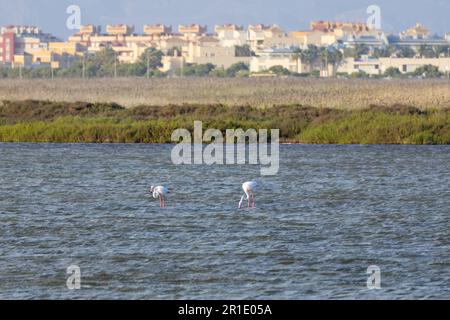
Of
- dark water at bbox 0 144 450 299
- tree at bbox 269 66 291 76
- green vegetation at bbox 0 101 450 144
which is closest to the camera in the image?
dark water at bbox 0 144 450 299

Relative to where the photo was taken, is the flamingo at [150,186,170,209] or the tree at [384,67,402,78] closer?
the flamingo at [150,186,170,209]

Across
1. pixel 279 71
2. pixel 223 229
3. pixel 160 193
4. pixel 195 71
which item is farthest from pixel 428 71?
pixel 223 229

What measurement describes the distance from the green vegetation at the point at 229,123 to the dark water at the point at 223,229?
17.7ft

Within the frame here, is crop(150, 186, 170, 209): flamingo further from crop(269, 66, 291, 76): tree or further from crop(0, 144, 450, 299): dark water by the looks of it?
crop(269, 66, 291, 76): tree

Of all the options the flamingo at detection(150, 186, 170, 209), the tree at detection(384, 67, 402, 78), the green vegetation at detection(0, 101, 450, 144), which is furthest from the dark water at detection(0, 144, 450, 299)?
the tree at detection(384, 67, 402, 78)

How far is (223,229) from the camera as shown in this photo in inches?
1000

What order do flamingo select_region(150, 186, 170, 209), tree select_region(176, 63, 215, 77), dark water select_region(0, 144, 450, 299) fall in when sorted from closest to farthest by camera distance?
dark water select_region(0, 144, 450, 299)
flamingo select_region(150, 186, 170, 209)
tree select_region(176, 63, 215, 77)

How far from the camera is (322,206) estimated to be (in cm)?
2927

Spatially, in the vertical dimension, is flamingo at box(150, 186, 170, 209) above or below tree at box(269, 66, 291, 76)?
above

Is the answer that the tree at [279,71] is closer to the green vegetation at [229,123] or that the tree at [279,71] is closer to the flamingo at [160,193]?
the green vegetation at [229,123]

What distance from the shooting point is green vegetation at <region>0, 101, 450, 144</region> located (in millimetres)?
46250

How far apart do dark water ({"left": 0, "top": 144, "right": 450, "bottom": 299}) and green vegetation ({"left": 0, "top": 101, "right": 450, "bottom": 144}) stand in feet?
17.7

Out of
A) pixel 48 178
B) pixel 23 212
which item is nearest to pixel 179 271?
pixel 23 212
